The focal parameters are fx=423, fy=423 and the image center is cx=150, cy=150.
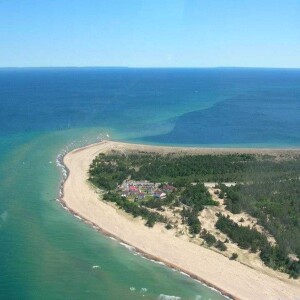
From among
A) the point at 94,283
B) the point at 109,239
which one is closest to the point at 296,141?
the point at 109,239

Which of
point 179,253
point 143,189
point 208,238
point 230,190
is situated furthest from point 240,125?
point 179,253

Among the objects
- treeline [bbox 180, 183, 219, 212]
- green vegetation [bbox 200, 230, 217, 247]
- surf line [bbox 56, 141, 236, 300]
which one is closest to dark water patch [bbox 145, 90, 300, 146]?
treeline [bbox 180, 183, 219, 212]

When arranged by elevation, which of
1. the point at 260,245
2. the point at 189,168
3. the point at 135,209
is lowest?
the point at 260,245

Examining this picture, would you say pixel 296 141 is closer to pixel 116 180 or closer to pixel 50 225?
pixel 116 180

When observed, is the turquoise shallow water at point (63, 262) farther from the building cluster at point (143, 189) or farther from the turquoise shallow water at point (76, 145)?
the building cluster at point (143, 189)

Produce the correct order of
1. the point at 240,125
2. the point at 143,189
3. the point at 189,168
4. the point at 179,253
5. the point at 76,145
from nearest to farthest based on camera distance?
1. the point at 179,253
2. the point at 143,189
3. the point at 189,168
4. the point at 76,145
5. the point at 240,125

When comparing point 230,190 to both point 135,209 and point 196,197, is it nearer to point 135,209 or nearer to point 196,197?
point 196,197
